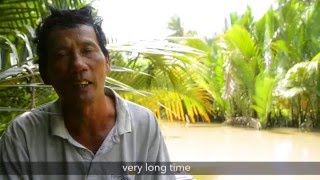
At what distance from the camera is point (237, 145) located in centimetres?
449

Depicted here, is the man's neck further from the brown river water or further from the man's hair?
the brown river water

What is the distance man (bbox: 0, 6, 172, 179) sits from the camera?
55 cm

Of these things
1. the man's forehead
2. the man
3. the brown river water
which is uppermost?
the man's forehead

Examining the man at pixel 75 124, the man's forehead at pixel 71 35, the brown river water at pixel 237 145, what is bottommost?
the brown river water at pixel 237 145

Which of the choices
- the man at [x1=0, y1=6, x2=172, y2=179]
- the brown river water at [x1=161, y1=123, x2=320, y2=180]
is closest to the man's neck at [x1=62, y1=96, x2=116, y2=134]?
the man at [x1=0, y1=6, x2=172, y2=179]

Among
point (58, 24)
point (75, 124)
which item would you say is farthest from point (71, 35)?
point (75, 124)

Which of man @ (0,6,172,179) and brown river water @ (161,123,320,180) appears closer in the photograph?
man @ (0,6,172,179)

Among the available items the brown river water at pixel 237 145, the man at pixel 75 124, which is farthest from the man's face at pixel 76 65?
the brown river water at pixel 237 145

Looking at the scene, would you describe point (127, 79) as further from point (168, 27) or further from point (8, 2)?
point (168, 27)

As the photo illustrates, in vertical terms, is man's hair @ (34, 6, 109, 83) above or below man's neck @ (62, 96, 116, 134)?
above

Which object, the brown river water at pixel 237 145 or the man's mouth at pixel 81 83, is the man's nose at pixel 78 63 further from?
the brown river water at pixel 237 145

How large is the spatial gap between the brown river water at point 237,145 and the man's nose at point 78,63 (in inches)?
114

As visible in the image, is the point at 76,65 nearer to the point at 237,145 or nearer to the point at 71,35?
the point at 71,35

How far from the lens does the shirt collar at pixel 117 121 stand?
22.2 inches
